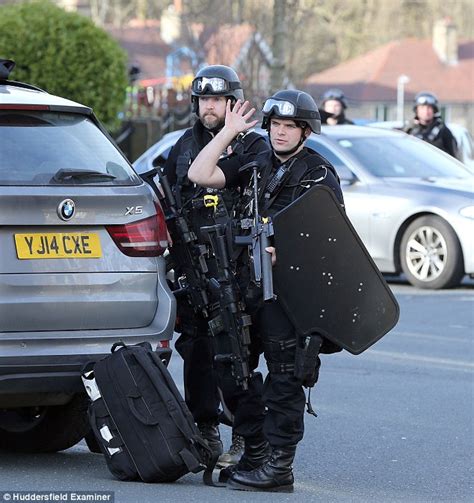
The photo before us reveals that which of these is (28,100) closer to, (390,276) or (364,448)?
(364,448)

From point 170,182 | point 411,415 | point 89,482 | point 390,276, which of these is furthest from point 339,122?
point 89,482

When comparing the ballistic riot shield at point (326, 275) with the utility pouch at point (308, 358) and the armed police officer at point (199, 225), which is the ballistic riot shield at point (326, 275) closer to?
the utility pouch at point (308, 358)

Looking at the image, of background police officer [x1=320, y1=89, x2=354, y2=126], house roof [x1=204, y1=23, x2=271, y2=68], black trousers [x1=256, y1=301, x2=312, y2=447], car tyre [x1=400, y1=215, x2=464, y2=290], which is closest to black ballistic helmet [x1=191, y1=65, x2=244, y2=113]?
black trousers [x1=256, y1=301, x2=312, y2=447]

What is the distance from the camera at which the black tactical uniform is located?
6012 mm

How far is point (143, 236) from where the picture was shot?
6320 millimetres

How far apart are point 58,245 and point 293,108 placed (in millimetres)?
1155

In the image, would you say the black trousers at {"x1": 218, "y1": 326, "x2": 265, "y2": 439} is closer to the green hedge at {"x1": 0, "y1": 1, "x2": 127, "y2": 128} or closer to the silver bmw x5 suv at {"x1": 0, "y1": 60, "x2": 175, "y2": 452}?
the silver bmw x5 suv at {"x1": 0, "y1": 60, "x2": 175, "y2": 452}

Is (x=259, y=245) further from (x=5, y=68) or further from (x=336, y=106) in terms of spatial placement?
(x=336, y=106)

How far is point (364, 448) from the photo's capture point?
7168 mm

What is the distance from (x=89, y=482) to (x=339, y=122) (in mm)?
11200

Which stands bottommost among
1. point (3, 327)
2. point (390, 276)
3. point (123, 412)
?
point (390, 276)

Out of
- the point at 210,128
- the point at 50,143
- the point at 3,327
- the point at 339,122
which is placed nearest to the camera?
the point at 3,327

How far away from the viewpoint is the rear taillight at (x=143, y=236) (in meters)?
6.25

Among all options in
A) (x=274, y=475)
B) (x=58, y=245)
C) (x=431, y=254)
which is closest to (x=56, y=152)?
(x=58, y=245)
